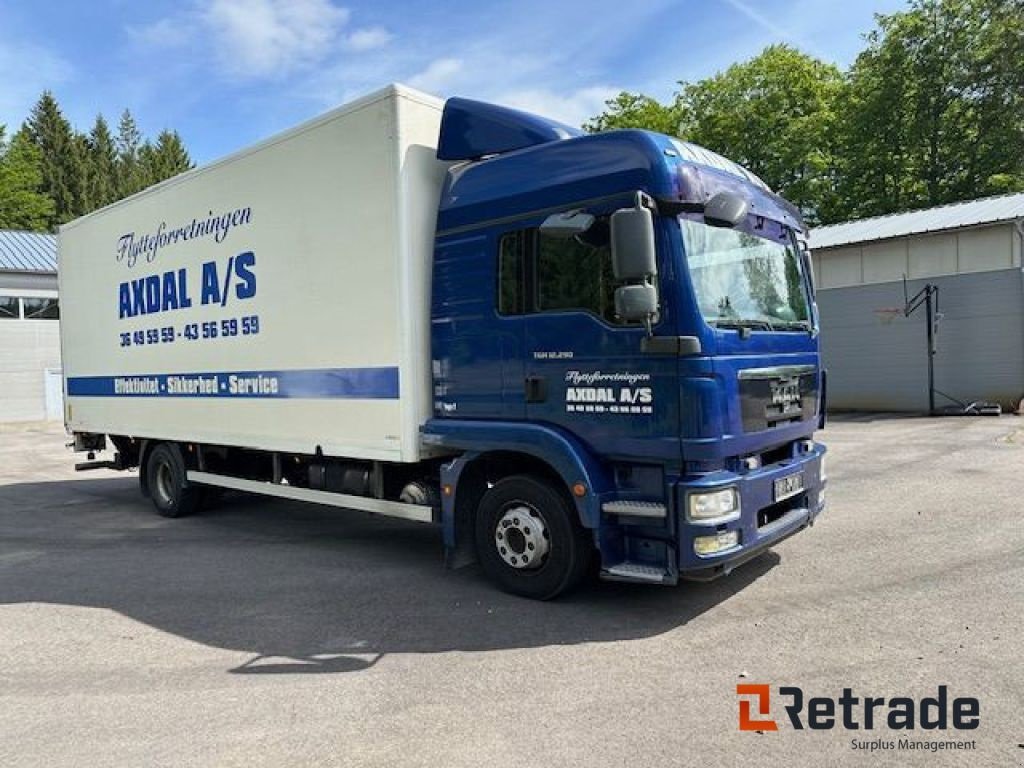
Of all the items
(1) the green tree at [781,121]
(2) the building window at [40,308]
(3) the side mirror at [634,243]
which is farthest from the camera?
(1) the green tree at [781,121]

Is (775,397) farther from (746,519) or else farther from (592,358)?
(592,358)

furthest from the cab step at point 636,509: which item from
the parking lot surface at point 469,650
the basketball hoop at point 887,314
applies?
the basketball hoop at point 887,314

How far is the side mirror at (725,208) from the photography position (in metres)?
4.75

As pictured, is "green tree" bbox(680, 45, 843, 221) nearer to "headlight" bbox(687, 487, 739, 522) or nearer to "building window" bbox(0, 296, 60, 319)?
"building window" bbox(0, 296, 60, 319)

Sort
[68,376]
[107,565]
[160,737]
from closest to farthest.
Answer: [160,737], [107,565], [68,376]

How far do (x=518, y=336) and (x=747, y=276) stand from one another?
164 centimetres

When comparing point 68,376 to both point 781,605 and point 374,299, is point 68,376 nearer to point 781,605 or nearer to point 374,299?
point 374,299

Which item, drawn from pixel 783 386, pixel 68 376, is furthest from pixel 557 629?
pixel 68 376

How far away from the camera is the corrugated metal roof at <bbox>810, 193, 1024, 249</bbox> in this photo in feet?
55.4

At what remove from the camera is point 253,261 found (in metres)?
6.94

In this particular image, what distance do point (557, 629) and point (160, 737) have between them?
2279 millimetres

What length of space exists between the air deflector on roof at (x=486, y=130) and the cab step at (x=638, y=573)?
2978mm

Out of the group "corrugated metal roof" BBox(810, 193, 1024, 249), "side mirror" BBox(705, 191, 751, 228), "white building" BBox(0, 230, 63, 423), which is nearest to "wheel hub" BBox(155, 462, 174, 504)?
"side mirror" BBox(705, 191, 751, 228)

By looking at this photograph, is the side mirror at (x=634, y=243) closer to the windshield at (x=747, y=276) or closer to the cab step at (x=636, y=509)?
the windshield at (x=747, y=276)
